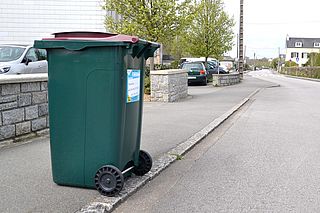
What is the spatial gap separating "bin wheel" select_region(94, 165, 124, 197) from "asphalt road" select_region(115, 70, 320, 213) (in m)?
0.19

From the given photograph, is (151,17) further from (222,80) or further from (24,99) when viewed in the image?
(24,99)

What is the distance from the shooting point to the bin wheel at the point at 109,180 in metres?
4.25

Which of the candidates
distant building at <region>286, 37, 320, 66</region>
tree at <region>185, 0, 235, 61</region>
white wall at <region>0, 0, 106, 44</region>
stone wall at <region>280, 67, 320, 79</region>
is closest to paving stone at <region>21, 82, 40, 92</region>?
white wall at <region>0, 0, 106, 44</region>

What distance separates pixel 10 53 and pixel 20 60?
61 cm

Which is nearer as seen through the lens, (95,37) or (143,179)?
(95,37)

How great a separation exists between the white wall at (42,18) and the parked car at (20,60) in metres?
7.99

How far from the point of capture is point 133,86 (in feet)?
15.2

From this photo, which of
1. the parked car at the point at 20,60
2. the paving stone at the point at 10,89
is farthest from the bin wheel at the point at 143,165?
the parked car at the point at 20,60

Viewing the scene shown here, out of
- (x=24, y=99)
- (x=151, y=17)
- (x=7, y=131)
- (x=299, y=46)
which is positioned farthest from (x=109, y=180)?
(x=299, y=46)

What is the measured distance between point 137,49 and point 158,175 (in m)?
1.69

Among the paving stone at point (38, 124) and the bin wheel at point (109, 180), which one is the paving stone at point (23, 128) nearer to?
the paving stone at point (38, 124)

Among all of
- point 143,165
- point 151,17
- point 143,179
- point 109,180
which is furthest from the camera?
point 151,17

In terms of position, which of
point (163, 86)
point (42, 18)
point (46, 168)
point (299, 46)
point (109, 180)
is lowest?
point (46, 168)

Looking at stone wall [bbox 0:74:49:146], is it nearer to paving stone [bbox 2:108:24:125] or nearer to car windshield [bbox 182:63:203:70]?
paving stone [bbox 2:108:24:125]
